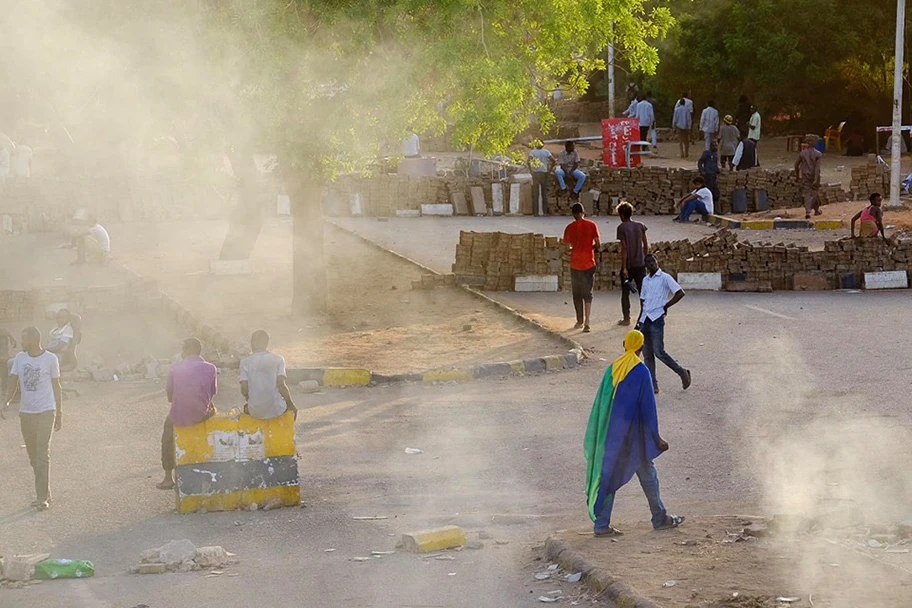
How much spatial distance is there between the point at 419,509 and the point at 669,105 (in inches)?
1633

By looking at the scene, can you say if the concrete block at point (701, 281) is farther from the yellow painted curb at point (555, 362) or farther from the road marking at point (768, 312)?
the yellow painted curb at point (555, 362)

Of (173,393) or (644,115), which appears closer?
(173,393)

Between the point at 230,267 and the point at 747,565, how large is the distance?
1724 centimetres

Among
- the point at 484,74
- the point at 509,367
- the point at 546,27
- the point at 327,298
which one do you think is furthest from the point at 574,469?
the point at 327,298

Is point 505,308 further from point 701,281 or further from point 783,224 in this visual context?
point 783,224

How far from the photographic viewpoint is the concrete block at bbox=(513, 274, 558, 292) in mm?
22500

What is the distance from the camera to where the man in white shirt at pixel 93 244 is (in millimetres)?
26141

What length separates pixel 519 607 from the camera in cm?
809

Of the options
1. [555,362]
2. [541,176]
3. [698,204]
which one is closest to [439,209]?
[541,176]

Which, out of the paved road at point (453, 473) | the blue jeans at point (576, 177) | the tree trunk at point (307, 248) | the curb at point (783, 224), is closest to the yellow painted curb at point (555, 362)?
the paved road at point (453, 473)

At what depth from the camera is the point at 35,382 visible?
442 inches

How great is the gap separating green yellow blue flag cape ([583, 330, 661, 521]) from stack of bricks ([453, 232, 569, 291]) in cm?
1307

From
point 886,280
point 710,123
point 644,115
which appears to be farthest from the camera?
point 644,115

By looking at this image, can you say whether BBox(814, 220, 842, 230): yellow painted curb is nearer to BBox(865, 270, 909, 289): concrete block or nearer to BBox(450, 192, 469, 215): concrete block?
BBox(865, 270, 909, 289): concrete block
